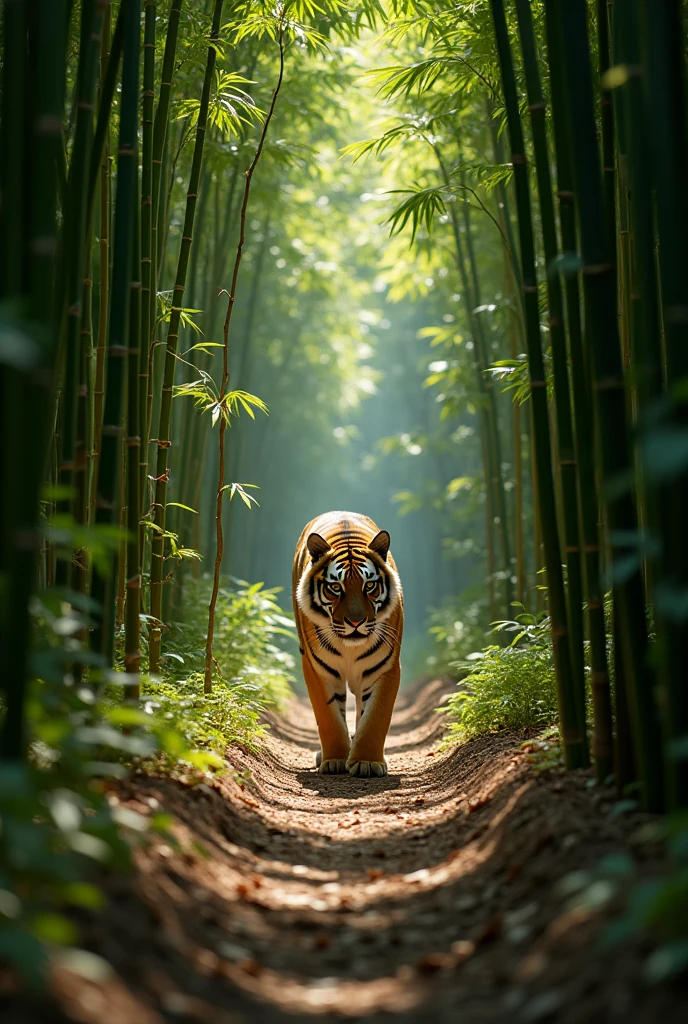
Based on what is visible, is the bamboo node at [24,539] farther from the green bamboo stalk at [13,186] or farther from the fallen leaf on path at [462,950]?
the fallen leaf on path at [462,950]

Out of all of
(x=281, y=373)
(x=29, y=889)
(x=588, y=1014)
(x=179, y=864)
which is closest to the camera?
(x=588, y=1014)

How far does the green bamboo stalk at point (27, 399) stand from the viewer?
66.7 inches

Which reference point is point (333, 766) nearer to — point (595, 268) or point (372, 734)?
point (372, 734)

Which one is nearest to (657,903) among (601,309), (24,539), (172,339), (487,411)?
(24,539)

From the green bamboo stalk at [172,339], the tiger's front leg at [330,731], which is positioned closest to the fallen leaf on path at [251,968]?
the green bamboo stalk at [172,339]

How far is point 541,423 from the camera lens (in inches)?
107

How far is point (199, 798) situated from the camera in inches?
109

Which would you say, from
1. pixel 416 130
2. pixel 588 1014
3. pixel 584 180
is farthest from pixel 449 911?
pixel 416 130

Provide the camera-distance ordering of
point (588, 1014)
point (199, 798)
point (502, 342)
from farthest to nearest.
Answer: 1. point (502, 342)
2. point (199, 798)
3. point (588, 1014)

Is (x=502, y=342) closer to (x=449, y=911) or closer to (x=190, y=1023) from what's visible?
(x=449, y=911)

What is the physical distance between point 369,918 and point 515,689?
2028 mm

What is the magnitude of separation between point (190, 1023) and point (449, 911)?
878mm

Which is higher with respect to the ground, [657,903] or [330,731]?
[657,903]

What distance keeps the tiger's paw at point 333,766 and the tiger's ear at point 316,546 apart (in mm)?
956
